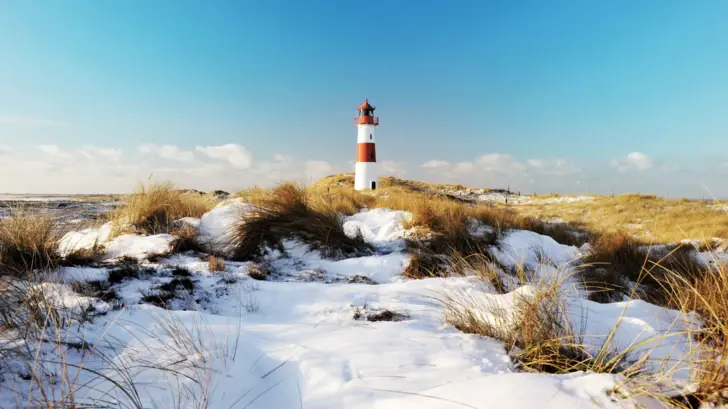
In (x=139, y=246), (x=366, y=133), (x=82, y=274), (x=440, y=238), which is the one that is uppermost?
(x=366, y=133)

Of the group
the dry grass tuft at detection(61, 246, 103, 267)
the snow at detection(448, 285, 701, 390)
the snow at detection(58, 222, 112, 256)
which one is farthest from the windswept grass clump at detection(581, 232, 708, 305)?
the snow at detection(58, 222, 112, 256)

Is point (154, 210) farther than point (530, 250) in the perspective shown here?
Yes

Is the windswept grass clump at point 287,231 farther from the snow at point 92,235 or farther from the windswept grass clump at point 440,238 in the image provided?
the snow at point 92,235

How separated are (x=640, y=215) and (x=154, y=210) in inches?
621

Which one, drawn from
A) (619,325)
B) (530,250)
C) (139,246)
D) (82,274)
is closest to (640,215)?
(530,250)

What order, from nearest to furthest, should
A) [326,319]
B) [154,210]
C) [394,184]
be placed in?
1. [326,319]
2. [154,210]
3. [394,184]

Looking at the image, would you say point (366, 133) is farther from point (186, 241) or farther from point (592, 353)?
point (592, 353)

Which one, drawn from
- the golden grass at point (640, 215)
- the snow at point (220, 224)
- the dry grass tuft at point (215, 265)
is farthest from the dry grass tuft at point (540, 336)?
the golden grass at point (640, 215)

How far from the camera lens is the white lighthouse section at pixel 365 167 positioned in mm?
26703

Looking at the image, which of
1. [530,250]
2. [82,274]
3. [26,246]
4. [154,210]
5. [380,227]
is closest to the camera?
[82,274]

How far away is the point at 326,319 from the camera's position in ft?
8.73

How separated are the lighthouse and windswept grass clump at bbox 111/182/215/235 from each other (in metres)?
19.8

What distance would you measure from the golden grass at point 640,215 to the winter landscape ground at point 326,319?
5.67 metres

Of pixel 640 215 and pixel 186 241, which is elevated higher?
pixel 640 215
